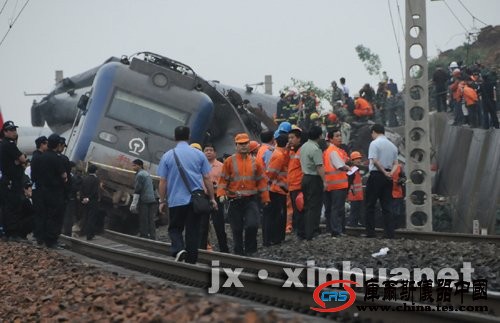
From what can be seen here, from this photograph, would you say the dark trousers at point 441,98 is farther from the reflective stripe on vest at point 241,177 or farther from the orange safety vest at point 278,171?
the reflective stripe on vest at point 241,177

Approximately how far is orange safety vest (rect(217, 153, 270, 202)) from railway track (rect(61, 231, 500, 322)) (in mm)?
868

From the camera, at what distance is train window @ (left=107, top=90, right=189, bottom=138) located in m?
22.2

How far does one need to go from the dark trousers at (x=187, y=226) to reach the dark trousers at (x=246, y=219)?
208 centimetres

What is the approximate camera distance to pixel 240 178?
1421cm

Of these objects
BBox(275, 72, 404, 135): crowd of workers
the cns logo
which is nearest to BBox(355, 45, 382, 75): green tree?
BBox(275, 72, 404, 135): crowd of workers

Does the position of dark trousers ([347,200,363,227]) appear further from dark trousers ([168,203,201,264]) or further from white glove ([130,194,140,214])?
dark trousers ([168,203,201,264])

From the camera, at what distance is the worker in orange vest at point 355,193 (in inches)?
773

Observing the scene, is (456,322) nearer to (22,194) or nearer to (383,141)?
(383,141)

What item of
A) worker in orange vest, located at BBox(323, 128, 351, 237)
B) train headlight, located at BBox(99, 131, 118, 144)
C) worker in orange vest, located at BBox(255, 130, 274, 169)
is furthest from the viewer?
train headlight, located at BBox(99, 131, 118, 144)

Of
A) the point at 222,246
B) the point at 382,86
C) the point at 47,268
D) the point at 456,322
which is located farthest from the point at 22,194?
the point at 382,86

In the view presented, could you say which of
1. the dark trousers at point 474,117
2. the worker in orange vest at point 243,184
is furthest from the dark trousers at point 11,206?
the dark trousers at point 474,117

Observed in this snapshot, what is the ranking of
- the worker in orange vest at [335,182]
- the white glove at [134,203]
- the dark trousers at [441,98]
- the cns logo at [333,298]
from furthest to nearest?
the dark trousers at [441,98], the white glove at [134,203], the worker in orange vest at [335,182], the cns logo at [333,298]

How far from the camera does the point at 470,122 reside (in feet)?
80.8

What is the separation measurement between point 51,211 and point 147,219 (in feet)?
15.3
